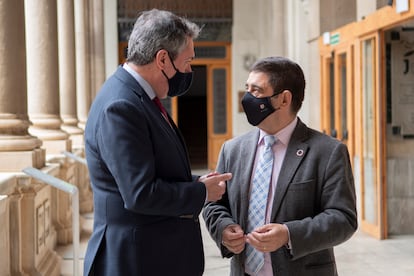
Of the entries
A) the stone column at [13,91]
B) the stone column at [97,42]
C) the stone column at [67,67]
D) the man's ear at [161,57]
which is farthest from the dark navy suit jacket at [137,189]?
the stone column at [97,42]

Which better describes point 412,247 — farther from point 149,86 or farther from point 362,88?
point 149,86

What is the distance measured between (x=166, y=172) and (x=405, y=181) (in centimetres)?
581

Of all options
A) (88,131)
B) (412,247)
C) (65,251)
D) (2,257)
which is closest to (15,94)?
(2,257)

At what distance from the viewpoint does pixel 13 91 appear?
17.2 feet

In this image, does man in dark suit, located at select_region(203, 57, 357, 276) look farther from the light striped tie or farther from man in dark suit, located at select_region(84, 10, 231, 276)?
man in dark suit, located at select_region(84, 10, 231, 276)

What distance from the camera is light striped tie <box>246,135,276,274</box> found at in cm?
259

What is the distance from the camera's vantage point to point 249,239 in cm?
244

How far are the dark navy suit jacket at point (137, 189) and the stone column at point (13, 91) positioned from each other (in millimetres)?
2927

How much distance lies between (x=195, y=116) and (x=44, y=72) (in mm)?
14732

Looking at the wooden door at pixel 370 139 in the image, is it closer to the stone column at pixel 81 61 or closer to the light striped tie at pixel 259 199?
the light striped tie at pixel 259 199

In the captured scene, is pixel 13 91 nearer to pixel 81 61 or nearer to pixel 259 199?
pixel 259 199

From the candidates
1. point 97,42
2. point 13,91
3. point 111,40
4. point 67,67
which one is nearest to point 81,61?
point 97,42

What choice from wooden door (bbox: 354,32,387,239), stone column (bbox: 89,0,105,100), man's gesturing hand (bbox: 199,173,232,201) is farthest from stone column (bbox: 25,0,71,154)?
stone column (bbox: 89,0,105,100)

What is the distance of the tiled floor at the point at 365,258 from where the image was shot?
6230mm
